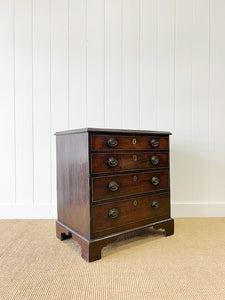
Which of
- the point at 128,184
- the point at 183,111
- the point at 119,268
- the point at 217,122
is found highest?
the point at 183,111

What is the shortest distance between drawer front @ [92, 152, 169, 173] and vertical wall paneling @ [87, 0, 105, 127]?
2.29ft

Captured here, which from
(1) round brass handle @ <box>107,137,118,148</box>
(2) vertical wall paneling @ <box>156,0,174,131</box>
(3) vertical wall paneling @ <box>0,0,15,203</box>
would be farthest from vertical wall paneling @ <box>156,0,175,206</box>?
(3) vertical wall paneling @ <box>0,0,15,203</box>

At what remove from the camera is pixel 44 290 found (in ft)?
3.18

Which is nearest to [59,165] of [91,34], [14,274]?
[14,274]

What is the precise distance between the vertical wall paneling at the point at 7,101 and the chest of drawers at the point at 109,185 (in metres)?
0.72

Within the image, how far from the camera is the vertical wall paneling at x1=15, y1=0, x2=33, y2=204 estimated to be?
6.43 feet

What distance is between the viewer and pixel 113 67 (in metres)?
2.00

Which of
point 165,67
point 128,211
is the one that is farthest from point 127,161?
point 165,67

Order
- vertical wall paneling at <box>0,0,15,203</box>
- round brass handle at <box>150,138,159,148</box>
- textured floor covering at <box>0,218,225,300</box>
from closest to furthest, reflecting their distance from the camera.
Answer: textured floor covering at <box>0,218,225,300</box>, round brass handle at <box>150,138,159,148</box>, vertical wall paneling at <box>0,0,15,203</box>

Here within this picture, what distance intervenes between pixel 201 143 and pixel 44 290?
183cm

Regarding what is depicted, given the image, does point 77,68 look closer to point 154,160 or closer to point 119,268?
point 154,160

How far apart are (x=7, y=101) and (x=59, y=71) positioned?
1.99 feet

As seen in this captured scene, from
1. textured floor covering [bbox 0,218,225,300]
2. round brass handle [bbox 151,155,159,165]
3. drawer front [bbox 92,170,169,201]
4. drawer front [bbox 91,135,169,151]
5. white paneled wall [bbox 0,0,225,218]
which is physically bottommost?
textured floor covering [bbox 0,218,225,300]

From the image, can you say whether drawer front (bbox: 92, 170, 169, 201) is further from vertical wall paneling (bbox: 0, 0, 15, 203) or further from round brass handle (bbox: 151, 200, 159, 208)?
vertical wall paneling (bbox: 0, 0, 15, 203)
